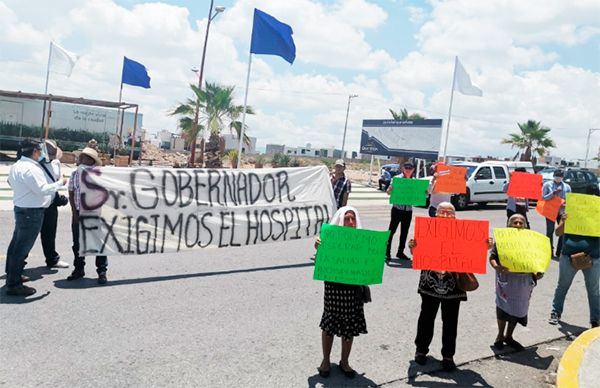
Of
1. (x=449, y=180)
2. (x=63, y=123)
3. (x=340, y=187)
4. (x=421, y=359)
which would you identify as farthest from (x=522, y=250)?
(x=63, y=123)

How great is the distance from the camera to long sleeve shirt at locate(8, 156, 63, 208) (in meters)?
5.84

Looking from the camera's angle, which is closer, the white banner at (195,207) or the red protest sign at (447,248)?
the red protest sign at (447,248)

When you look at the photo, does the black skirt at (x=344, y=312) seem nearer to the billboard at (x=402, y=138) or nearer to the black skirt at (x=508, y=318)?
the black skirt at (x=508, y=318)

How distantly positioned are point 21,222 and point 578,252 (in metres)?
6.63

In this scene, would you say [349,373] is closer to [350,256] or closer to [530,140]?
[350,256]

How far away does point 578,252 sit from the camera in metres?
6.09

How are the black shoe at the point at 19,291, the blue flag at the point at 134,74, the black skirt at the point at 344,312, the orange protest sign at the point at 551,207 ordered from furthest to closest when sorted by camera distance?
the blue flag at the point at 134,74, the orange protest sign at the point at 551,207, the black shoe at the point at 19,291, the black skirt at the point at 344,312

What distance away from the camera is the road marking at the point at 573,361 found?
Result: 14.6ft

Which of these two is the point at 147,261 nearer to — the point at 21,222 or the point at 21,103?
the point at 21,222

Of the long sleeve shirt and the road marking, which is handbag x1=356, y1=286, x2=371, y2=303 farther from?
the long sleeve shirt

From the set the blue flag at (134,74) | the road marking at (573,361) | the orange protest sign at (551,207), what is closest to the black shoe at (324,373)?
the road marking at (573,361)

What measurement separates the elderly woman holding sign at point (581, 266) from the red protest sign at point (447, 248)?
216cm

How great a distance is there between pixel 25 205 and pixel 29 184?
0.27 metres

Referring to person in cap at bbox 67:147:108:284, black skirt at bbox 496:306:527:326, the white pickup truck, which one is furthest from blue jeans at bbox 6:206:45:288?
the white pickup truck
